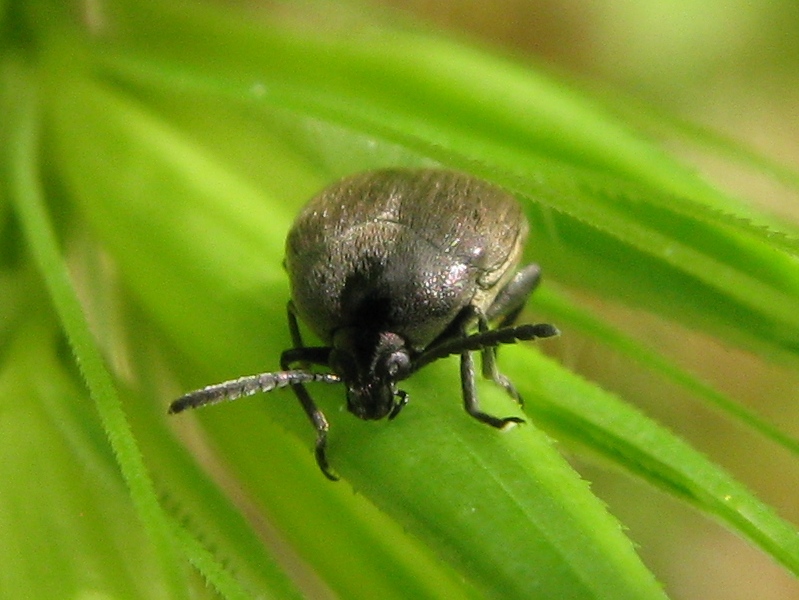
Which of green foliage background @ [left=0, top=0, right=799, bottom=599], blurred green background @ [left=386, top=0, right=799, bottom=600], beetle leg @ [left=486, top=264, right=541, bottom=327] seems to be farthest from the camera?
blurred green background @ [left=386, top=0, right=799, bottom=600]

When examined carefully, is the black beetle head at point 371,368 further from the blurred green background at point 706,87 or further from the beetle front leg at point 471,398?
the blurred green background at point 706,87

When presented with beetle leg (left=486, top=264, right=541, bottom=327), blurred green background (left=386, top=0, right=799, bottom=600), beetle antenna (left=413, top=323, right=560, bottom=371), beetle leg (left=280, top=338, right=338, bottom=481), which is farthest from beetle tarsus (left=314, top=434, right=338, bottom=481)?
blurred green background (left=386, top=0, right=799, bottom=600)

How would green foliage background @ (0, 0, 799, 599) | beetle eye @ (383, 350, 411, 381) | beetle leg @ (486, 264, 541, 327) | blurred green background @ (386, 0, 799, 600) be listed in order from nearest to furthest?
green foliage background @ (0, 0, 799, 599), beetle eye @ (383, 350, 411, 381), beetle leg @ (486, 264, 541, 327), blurred green background @ (386, 0, 799, 600)

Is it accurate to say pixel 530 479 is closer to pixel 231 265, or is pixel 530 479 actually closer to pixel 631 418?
pixel 631 418

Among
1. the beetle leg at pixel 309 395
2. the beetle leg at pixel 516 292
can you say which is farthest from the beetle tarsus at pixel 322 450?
the beetle leg at pixel 516 292

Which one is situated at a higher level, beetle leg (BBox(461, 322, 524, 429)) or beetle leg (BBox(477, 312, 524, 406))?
beetle leg (BBox(461, 322, 524, 429))

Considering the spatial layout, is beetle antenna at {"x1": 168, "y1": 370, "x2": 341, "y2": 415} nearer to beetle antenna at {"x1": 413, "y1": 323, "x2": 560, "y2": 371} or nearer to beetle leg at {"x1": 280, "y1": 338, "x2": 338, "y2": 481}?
beetle leg at {"x1": 280, "y1": 338, "x2": 338, "y2": 481}

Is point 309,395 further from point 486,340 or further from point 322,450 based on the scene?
point 486,340
